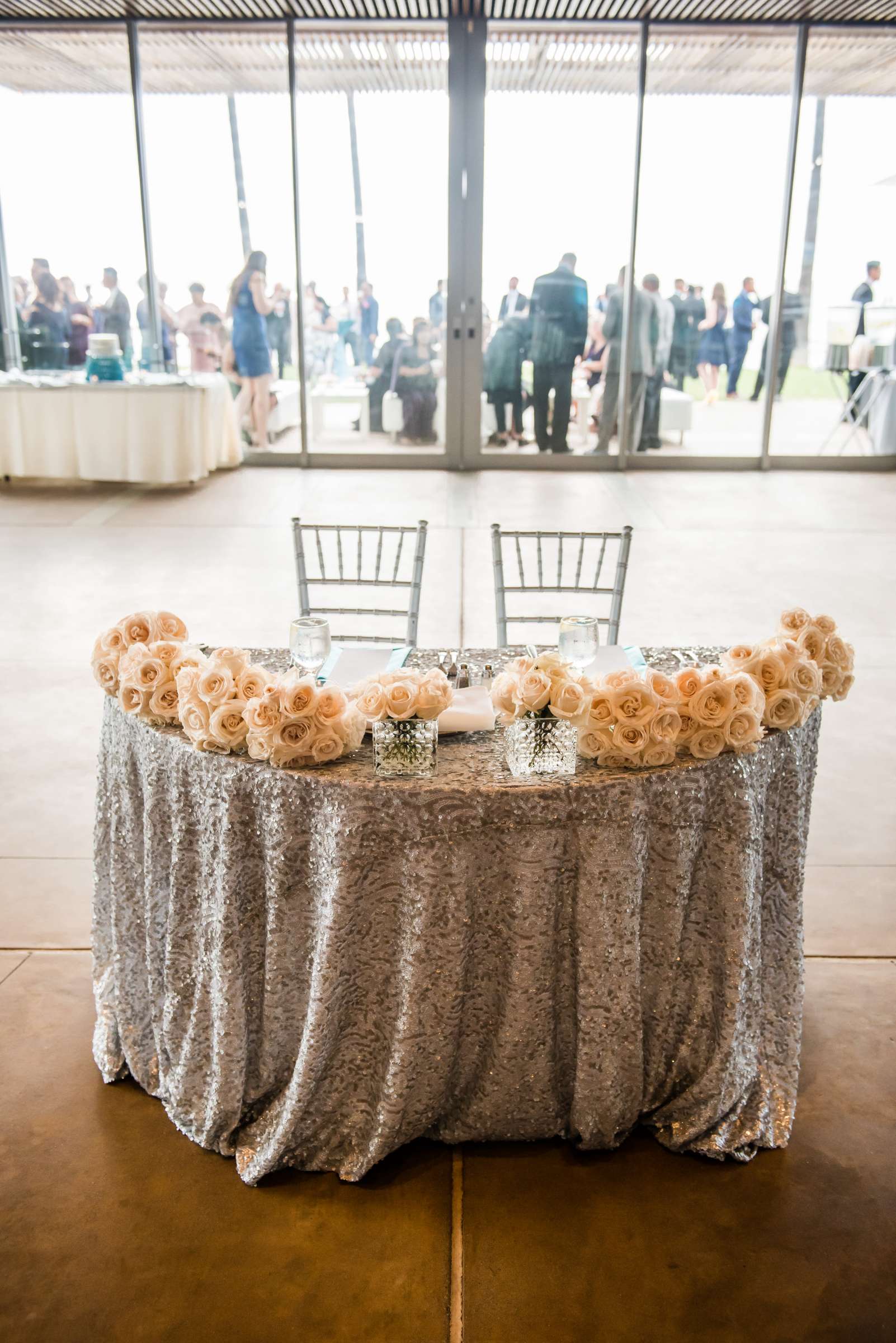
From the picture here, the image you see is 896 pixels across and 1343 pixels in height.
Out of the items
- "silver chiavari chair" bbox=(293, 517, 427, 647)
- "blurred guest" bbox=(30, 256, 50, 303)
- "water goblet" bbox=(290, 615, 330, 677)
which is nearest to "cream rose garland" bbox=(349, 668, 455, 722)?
"water goblet" bbox=(290, 615, 330, 677)

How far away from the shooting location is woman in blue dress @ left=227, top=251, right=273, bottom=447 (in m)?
10.3

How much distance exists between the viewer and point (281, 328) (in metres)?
10.4

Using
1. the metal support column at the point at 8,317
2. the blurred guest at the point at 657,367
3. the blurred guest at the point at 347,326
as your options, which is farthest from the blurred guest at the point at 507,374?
the metal support column at the point at 8,317

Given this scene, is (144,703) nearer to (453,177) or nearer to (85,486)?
(85,486)

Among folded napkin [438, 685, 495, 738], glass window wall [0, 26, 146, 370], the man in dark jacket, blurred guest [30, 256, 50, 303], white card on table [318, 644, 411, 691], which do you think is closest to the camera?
folded napkin [438, 685, 495, 738]

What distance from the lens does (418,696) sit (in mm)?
2033

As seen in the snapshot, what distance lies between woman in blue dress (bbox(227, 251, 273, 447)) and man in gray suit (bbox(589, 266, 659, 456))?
120 inches

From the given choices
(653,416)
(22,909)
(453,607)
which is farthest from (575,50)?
(22,909)

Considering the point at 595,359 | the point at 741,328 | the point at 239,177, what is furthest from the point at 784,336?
the point at 239,177

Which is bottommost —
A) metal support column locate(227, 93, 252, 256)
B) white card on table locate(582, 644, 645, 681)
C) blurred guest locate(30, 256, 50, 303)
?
white card on table locate(582, 644, 645, 681)

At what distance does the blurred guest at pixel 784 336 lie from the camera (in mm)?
10305

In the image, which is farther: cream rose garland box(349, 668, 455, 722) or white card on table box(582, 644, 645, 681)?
white card on table box(582, 644, 645, 681)

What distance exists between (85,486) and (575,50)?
18.0 feet

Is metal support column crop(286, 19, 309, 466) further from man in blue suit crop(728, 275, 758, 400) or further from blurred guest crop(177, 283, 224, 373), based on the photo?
man in blue suit crop(728, 275, 758, 400)
